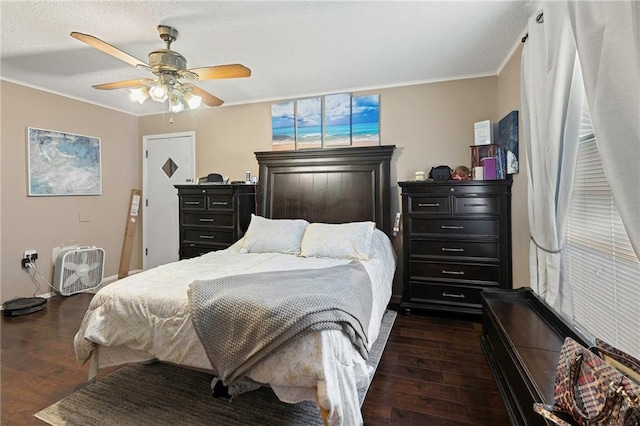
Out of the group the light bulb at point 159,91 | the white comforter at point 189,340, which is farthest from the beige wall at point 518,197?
the light bulb at point 159,91

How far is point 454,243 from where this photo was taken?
2924 mm

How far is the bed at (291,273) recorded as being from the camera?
1.35 m

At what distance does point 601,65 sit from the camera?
1.06 meters

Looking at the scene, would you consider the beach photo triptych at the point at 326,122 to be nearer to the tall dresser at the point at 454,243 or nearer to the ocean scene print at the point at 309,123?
the ocean scene print at the point at 309,123

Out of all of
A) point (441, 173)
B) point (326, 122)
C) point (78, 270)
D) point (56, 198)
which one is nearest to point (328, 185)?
point (326, 122)

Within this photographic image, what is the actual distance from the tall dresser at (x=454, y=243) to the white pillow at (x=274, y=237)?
1116 millimetres

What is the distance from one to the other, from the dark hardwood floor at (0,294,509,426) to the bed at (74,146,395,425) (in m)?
0.31

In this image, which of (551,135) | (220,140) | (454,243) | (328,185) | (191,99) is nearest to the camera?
(551,135)

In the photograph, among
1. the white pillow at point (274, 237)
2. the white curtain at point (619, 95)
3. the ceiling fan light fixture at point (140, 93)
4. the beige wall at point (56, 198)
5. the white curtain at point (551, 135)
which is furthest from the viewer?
the beige wall at point (56, 198)

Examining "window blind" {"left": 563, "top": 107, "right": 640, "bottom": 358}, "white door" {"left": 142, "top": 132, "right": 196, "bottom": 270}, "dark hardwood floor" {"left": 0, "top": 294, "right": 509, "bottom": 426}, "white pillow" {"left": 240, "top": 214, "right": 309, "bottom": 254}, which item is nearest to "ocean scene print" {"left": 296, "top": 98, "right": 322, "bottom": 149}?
"white pillow" {"left": 240, "top": 214, "right": 309, "bottom": 254}

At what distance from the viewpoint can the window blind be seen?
51.5 inches

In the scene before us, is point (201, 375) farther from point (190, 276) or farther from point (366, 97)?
point (366, 97)

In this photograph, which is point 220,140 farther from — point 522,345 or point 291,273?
point 522,345

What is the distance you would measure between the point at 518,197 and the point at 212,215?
3.24 meters
